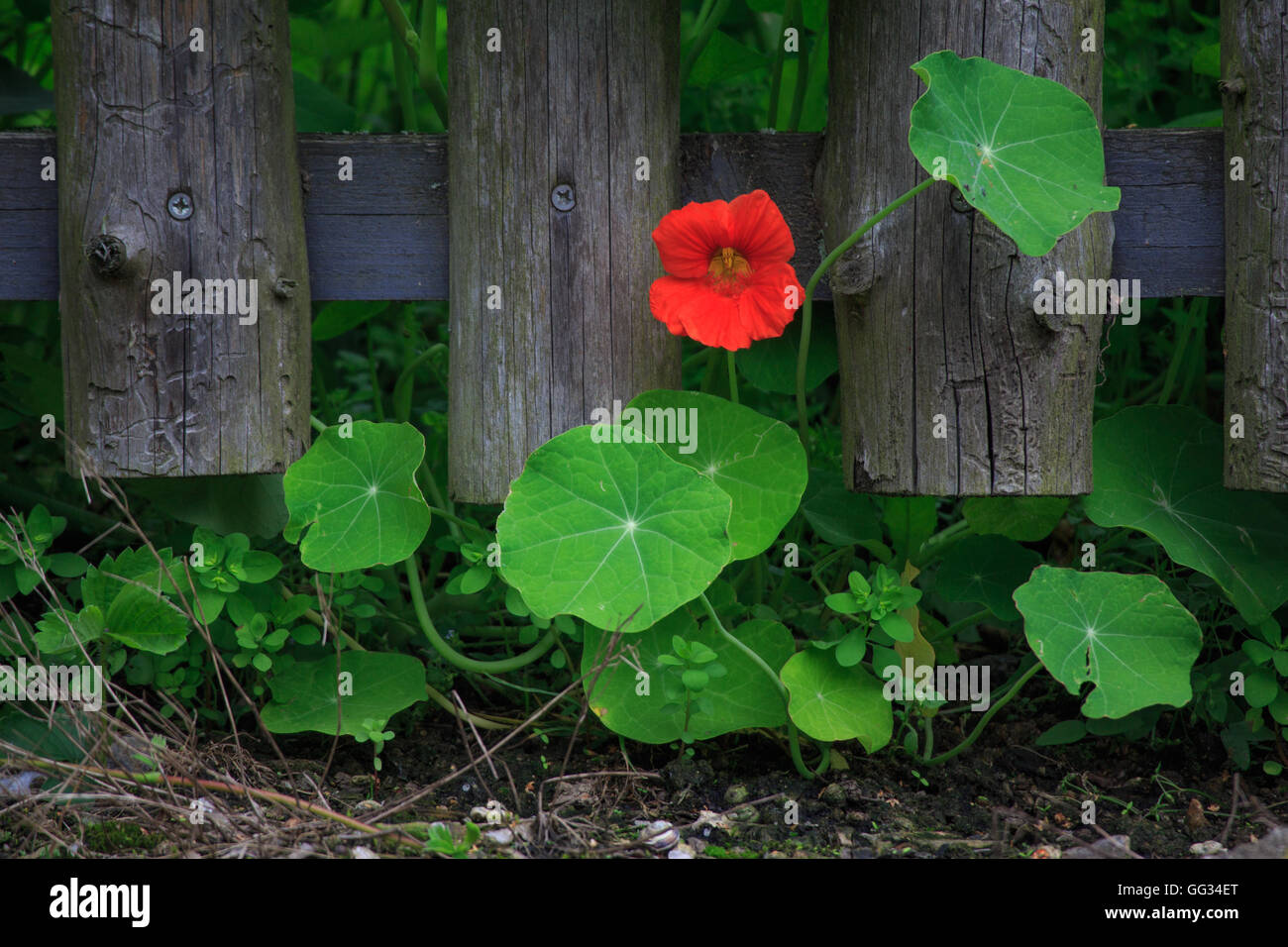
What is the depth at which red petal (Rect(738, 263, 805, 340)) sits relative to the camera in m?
1.77

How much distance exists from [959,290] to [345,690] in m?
1.26

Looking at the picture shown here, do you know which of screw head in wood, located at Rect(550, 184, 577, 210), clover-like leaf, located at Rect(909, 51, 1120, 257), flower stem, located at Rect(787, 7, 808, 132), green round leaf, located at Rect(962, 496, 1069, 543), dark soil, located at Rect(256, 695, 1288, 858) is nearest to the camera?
clover-like leaf, located at Rect(909, 51, 1120, 257)

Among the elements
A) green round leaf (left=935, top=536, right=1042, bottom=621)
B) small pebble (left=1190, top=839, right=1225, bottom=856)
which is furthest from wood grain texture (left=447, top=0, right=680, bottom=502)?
small pebble (left=1190, top=839, right=1225, bottom=856)

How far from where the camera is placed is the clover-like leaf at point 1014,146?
1585 millimetres

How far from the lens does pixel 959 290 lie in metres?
1.78

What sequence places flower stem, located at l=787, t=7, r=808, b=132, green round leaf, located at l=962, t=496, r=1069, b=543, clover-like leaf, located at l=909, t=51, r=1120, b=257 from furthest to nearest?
1. flower stem, located at l=787, t=7, r=808, b=132
2. green round leaf, located at l=962, t=496, r=1069, b=543
3. clover-like leaf, located at l=909, t=51, r=1120, b=257

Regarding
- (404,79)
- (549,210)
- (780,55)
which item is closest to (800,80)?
(780,55)

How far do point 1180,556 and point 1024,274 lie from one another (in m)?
0.56

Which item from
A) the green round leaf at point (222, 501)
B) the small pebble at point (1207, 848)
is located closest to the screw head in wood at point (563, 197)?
the green round leaf at point (222, 501)

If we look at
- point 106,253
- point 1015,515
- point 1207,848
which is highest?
point 106,253

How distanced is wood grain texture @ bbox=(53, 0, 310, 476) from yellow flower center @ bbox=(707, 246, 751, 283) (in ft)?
2.38

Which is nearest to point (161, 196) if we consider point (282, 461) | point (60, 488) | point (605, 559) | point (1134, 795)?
point (282, 461)

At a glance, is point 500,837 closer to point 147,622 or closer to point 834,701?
point 834,701

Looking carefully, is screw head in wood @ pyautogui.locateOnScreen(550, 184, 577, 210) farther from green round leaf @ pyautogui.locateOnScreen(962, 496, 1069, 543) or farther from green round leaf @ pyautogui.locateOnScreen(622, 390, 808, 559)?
green round leaf @ pyautogui.locateOnScreen(962, 496, 1069, 543)
